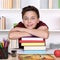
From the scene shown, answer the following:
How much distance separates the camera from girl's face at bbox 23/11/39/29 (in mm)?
2074

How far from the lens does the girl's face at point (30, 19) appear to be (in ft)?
6.81

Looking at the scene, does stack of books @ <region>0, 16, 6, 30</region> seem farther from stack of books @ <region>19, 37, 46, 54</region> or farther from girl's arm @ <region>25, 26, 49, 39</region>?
stack of books @ <region>19, 37, 46, 54</region>

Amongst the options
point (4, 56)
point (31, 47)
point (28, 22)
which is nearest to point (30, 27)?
point (28, 22)

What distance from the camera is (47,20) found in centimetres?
337

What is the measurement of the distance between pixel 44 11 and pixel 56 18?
0.24 meters

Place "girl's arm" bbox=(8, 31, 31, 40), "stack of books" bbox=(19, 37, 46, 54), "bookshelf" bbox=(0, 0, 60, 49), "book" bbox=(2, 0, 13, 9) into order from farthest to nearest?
"bookshelf" bbox=(0, 0, 60, 49), "book" bbox=(2, 0, 13, 9), "girl's arm" bbox=(8, 31, 31, 40), "stack of books" bbox=(19, 37, 46, 54)

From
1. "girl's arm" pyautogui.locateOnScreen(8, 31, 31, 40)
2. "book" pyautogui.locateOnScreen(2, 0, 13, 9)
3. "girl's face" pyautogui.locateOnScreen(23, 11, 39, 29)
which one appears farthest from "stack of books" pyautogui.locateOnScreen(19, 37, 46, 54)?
"book" pyautogui.locateOnScreen(2, 0, 13, 9)

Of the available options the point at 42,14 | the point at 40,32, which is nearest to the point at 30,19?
the point at 40,32

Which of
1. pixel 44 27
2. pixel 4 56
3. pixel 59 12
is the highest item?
pixel 59 12

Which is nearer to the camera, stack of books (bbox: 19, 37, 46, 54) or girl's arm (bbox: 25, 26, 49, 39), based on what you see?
stack of books (bbox: 19, 37, 46, 54)

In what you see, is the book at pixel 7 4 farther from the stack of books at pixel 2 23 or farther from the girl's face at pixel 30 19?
the girl's face at pixel 30 19

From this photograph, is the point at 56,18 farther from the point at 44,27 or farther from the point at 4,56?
the point at 4,56

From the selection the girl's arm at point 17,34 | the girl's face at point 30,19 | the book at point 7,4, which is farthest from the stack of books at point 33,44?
the book at point 7,4

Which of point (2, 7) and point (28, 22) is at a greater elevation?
point (2, 7)
